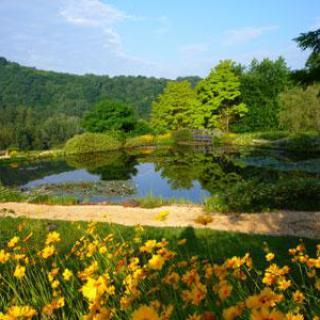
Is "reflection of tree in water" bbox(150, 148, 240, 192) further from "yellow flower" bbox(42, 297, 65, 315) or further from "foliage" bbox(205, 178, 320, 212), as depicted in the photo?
"yellow flower" bbox(42, 297, 65, 315)

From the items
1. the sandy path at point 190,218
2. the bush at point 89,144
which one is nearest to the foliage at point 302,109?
the bush at point 89,144

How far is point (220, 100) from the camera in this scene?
137 feet

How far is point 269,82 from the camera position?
43.6 meters

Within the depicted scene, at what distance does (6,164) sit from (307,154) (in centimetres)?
2270

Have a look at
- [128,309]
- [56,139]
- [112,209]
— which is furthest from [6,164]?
[128,309]

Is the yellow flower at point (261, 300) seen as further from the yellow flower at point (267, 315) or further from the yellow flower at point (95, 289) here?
the yellow flower at point (95, 289)

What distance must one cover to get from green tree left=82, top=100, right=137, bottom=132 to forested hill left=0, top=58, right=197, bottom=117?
37693mm

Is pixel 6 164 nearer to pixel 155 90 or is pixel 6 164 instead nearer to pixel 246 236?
pixel 246 236

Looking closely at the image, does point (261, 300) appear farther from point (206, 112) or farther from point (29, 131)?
point (29, 131)

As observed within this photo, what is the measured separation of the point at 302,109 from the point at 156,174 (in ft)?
52.4

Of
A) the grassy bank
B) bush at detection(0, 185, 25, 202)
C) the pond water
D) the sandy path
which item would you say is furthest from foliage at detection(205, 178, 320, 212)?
the grassy bank

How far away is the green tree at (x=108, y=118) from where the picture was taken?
42.7 meters

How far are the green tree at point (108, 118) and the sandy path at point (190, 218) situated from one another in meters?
30.7

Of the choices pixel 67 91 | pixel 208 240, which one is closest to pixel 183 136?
pixel 208 240
